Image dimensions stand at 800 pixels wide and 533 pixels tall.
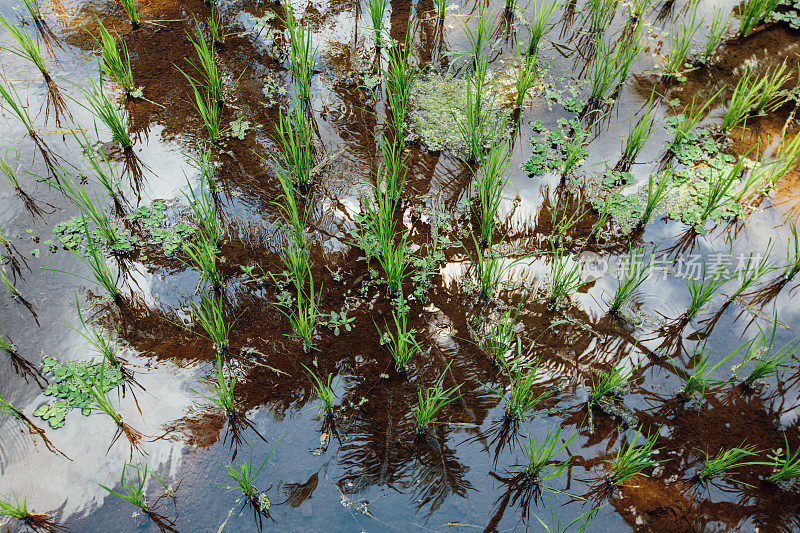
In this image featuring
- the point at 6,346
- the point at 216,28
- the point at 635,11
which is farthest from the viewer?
the point at 635,11

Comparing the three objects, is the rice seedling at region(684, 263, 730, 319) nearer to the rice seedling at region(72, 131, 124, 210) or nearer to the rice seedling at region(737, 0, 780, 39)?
the rice seedling at region(737, 0, 780, 39)

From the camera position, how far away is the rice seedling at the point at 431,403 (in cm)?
209

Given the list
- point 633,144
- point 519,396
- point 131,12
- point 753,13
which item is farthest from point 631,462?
point 131,12

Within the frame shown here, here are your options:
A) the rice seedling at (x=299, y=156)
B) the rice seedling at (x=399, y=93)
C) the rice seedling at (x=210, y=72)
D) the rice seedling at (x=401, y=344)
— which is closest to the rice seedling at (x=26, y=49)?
the rice seedling at (x=210, y=72)

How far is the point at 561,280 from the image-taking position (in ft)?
8.38

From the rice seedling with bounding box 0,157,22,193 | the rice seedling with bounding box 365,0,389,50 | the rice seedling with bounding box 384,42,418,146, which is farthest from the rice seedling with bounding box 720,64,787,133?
the rice seedling with bounding box 0,157,22,193

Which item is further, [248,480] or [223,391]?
[223,391]

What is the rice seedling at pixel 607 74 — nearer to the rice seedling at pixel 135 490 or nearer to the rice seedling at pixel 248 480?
the rice seedling at pixel 248 480

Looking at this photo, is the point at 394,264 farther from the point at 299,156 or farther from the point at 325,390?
the point at 299,156

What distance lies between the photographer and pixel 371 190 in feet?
9.75

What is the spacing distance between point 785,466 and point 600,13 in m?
3.25

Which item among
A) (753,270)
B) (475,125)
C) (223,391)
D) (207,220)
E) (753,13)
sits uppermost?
(753,13)

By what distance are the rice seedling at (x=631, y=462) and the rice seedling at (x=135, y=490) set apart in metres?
1.85

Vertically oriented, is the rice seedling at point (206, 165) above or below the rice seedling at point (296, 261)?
above
